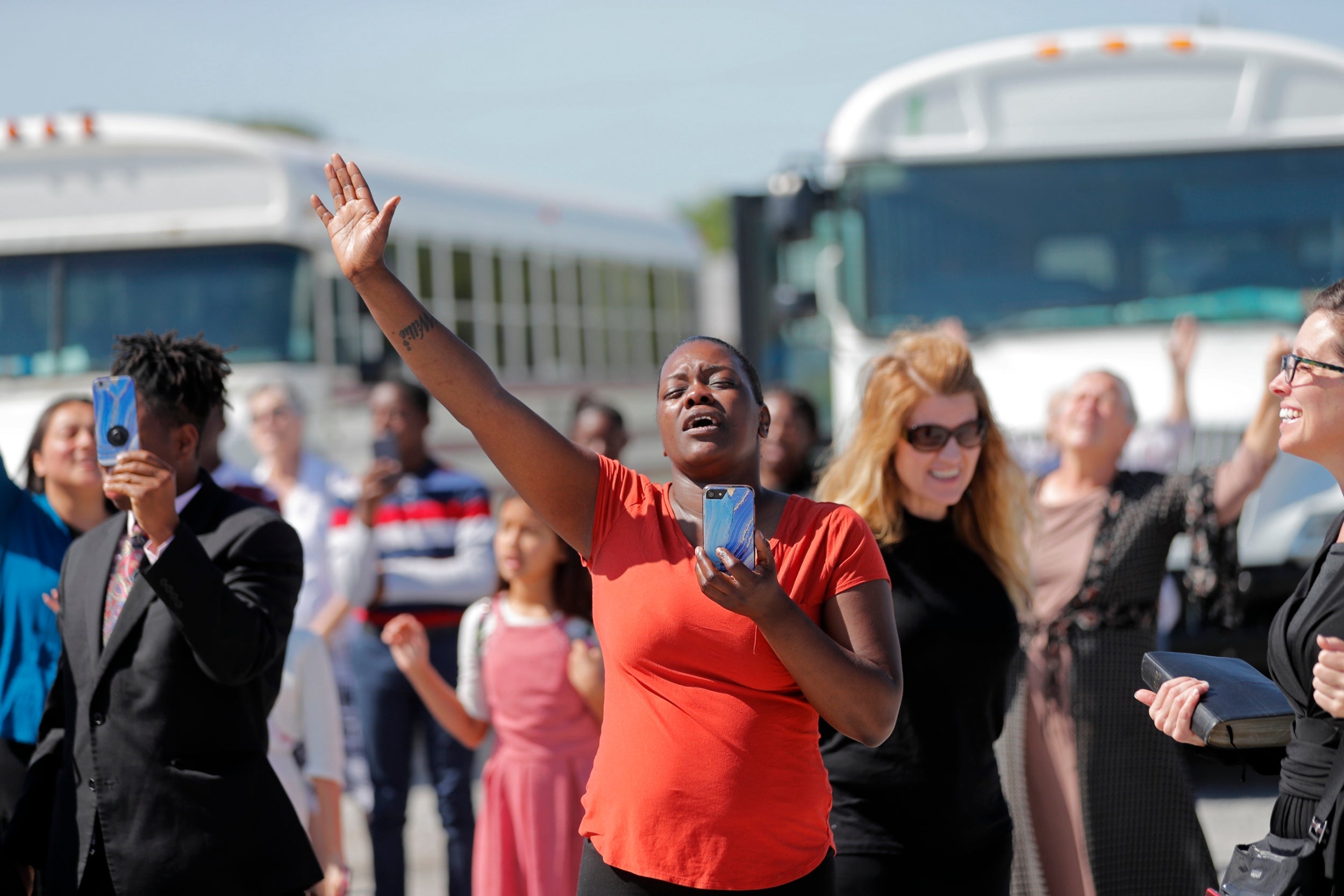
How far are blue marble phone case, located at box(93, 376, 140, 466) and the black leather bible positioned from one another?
2.23m

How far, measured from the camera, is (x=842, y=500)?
3928 millimetres

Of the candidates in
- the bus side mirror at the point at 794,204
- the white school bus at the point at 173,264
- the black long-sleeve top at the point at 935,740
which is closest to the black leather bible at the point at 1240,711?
the black long-sleeve top at the point at 935,740

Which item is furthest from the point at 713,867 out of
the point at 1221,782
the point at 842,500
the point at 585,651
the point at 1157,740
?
the point at 1221,782

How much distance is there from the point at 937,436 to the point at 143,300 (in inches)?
265

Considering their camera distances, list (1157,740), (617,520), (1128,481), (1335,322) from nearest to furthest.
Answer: (1335,322)
(617,520)
(1157,740)
(1128,481)

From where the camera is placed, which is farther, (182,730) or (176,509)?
(176,509)

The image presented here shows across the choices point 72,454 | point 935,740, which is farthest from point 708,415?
point 72,454

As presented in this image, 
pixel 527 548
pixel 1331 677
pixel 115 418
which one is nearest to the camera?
pixel 1331 677

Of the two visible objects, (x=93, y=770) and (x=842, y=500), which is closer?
(x=93, y=770)

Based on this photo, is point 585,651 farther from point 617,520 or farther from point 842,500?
point 617,520

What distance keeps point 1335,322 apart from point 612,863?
1630 mm

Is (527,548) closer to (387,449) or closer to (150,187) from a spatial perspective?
(387,449)

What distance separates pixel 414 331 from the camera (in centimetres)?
283

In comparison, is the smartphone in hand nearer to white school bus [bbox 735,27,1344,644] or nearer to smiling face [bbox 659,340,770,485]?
white school bus [bbox 735,27,1344,644]
